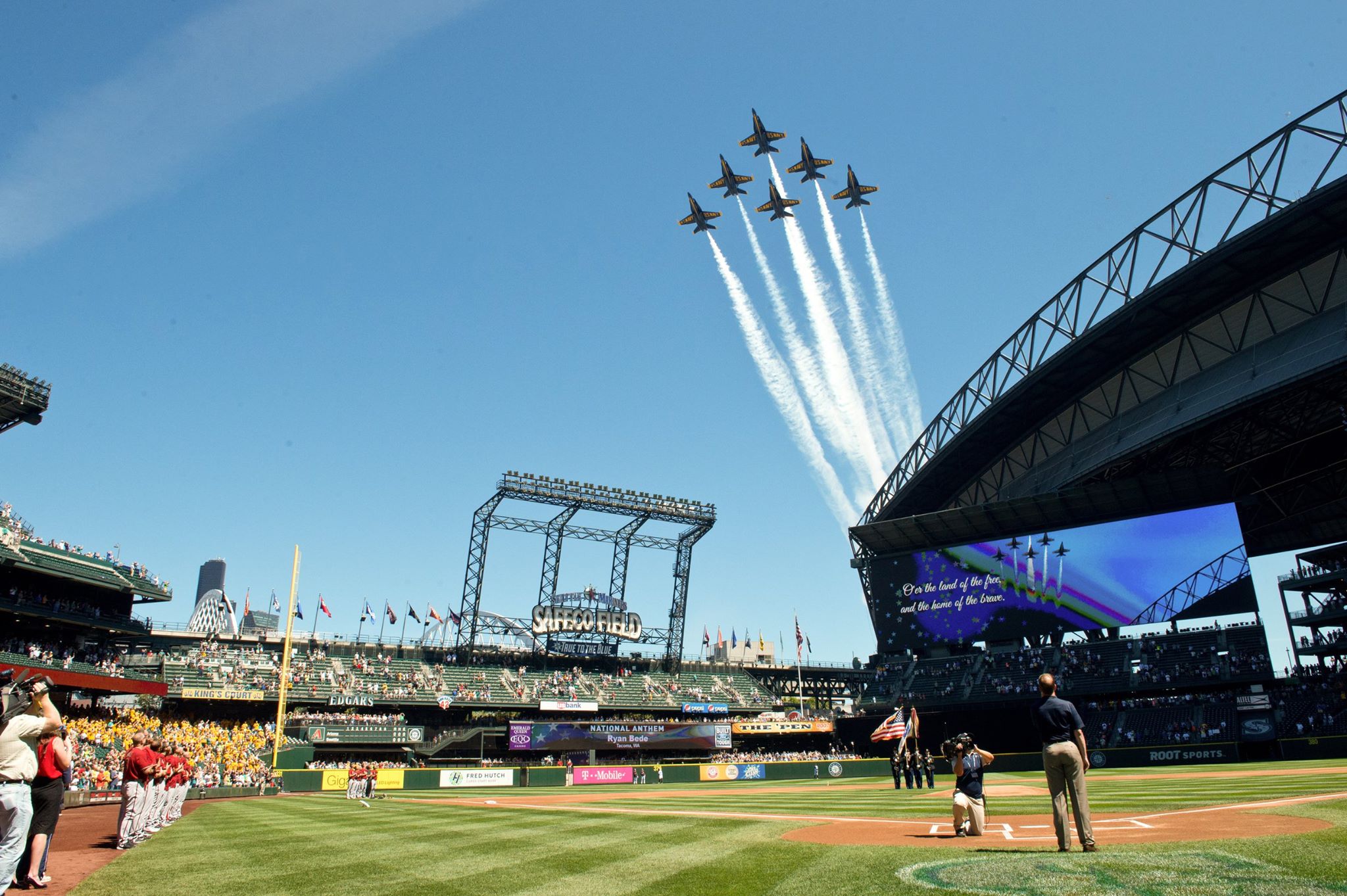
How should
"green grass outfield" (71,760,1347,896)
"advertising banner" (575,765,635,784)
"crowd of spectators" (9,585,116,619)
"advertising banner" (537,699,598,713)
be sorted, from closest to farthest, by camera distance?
1. "green grass outfield" (71,760,1347,896)
2. "advertising banner" (575,765,635,784)
3. "crowd of spectators" (9,585,116,619)
4. "advertising banner" (537,699,598,713)

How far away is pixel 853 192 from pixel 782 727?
40.8m

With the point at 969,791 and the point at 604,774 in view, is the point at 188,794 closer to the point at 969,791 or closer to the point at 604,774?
Result: the point at 604,774

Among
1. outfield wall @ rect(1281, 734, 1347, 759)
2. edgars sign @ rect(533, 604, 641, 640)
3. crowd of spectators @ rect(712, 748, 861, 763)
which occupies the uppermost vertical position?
edgars sign @ rect(533, 604, 641, 640)

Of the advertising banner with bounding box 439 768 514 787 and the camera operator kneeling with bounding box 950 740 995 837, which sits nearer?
the camera operator kneeling with bounding box 950 740 995 837

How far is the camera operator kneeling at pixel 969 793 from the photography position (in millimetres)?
12289

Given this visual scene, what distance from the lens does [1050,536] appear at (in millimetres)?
59594

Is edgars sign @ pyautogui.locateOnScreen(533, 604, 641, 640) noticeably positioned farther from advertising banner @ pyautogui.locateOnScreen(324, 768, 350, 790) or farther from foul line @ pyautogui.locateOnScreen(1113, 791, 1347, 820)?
foul line @ pyautogui.locateOnScreen(1113, 791, 1347, 820)

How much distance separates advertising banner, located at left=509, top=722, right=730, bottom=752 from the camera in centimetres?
5978

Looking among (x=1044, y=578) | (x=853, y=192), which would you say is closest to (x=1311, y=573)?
(x=1044, y=578)

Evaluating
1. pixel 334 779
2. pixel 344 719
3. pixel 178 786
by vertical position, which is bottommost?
pixel 334 779

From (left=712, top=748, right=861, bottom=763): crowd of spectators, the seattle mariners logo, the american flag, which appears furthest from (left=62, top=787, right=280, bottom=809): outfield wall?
(left=712, top=748, right=861, bottom=763): crowd of spectators

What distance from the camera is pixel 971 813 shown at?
12.3m

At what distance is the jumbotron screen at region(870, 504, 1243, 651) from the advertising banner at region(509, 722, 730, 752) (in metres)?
15.5

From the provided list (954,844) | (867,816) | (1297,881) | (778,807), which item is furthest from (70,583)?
Result: (1297,881)
